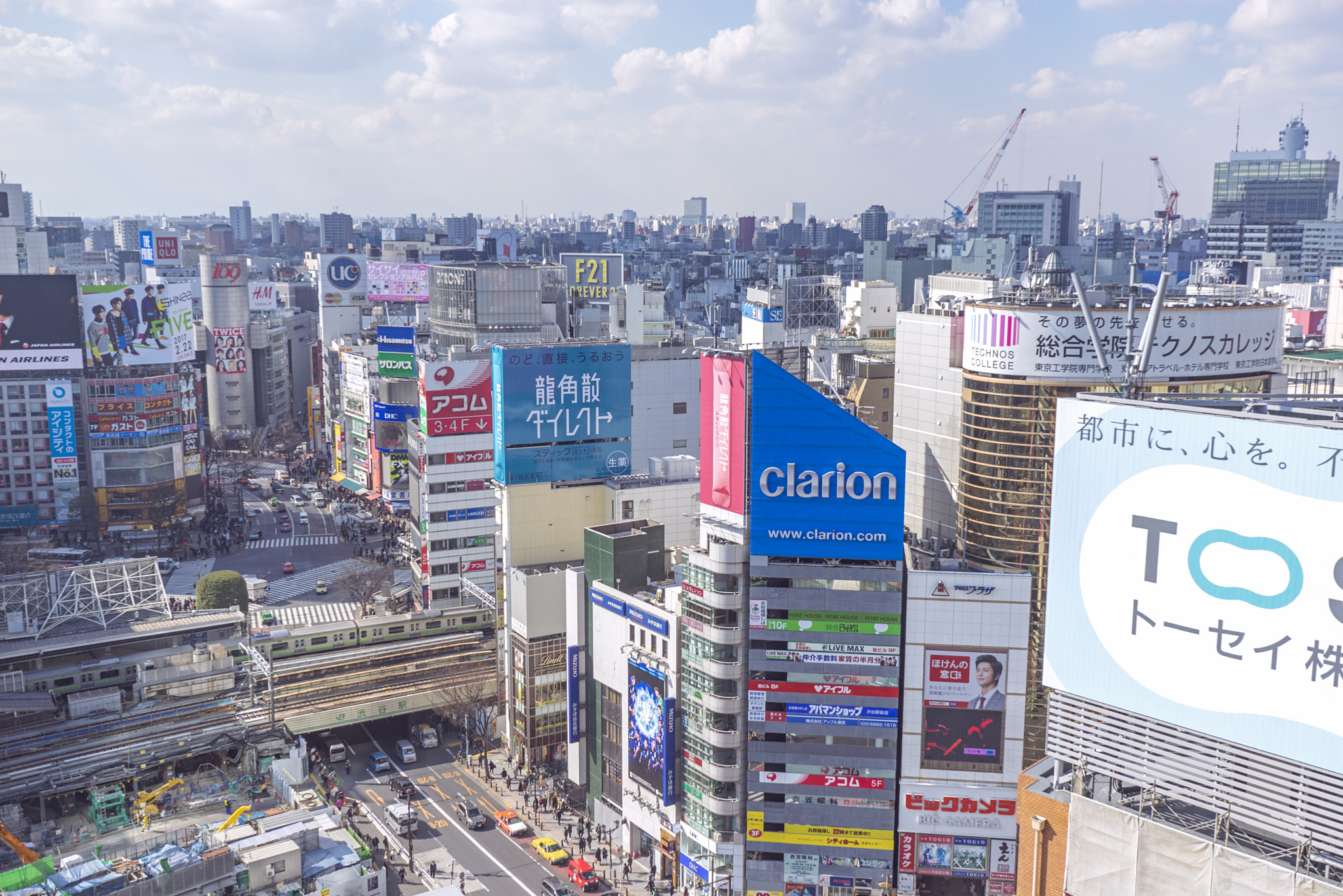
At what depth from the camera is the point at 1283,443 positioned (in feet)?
64.2

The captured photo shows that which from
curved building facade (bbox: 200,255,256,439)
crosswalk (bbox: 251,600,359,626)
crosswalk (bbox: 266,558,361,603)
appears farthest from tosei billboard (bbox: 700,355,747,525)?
curved building facade (bbox: 200,255,256,439)

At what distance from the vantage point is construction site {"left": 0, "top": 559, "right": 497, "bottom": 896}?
3784 cm

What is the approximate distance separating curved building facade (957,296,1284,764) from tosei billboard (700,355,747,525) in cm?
987

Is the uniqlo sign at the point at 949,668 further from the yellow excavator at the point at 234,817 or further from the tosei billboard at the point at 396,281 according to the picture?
the tosei billboard at the point at 396,281

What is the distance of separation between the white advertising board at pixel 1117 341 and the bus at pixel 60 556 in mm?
66604

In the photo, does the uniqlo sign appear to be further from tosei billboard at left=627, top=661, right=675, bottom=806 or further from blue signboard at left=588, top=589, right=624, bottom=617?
blue signboard at left=588, top=589, right=624, bottom=617

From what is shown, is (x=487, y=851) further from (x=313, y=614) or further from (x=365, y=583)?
(x=365, y=583)

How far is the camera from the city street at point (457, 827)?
4356 centimetres

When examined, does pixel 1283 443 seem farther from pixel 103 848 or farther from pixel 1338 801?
pixel 103 848

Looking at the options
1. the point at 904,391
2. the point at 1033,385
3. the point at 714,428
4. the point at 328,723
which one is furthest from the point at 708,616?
the point at 328,723

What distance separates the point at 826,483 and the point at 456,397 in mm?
29390

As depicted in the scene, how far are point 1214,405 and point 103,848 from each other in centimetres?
3612

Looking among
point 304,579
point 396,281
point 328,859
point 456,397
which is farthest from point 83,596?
point 396,281

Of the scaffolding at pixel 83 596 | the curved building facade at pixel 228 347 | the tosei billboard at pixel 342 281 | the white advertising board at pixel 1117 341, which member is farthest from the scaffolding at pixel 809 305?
the curved building facade at pixel 228 347
